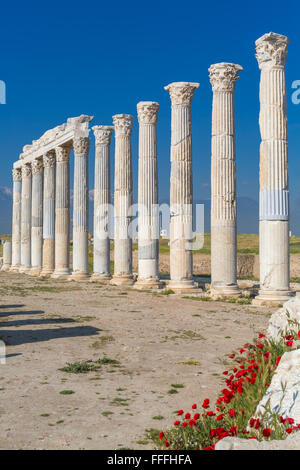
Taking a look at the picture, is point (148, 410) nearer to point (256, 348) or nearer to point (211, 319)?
point (256, 348)

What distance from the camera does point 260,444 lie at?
5.27 m

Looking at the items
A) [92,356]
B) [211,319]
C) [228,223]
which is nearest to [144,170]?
[228,223]

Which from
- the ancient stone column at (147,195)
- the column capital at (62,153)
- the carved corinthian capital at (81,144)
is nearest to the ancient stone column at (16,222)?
the column capital at (62,153)

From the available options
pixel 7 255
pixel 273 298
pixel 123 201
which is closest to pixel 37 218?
pixel 7 255

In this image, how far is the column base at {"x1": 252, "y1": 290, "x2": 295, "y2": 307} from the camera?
22812 millimetres

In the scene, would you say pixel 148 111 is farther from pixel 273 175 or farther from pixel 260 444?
pixel 260 444

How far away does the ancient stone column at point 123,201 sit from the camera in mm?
36094

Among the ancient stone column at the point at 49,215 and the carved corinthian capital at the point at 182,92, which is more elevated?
the carved corinthian capital at the point at 182,92

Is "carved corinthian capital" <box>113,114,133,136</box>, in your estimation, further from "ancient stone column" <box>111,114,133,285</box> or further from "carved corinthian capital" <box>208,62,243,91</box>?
"carved corinthian capital" <box>208,62,243,91</box>

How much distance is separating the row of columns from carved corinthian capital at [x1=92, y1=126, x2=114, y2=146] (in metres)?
0.08

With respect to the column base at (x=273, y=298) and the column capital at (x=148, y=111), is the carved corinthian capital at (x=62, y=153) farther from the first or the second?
the column base at (x=273, y=298)

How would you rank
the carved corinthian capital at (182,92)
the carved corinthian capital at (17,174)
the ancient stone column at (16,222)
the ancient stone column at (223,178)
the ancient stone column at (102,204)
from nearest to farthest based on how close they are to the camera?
the ancient stone column at (223,178) → the carved corinthian capital at (182,92) → the ancient stone column at (102,204) → the ancient stone column at (16,222) → the carved corinthian capital at (17,174)

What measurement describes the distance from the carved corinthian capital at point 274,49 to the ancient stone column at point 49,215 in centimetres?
2684
